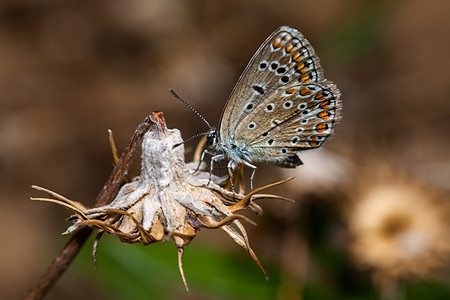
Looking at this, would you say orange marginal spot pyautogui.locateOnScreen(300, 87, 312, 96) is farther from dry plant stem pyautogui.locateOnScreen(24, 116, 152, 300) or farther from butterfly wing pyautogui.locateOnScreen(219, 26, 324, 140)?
dry plant stem pyautogui.locateOnScreen(24, 116, 152, 300)

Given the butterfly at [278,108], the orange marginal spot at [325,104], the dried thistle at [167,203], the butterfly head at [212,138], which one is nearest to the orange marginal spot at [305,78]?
the butterfly at [278,108]

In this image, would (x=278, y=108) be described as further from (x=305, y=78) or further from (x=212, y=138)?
(x=212, y=138)

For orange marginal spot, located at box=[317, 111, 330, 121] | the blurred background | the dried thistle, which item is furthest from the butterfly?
the blurred background

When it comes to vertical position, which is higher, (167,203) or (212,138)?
(212,138)

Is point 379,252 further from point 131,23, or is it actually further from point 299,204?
point 131,23

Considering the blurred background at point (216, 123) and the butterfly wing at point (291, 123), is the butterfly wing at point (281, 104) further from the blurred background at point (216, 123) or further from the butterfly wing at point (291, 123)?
the blurred background at point (216, 123)

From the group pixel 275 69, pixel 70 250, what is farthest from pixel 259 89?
pixel 70 250

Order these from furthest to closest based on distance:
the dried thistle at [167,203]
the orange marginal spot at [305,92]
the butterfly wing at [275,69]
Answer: the orange marginal spot at [305,92]
the butterfly wing at [275,69]
the dried thistle at [167,203]
